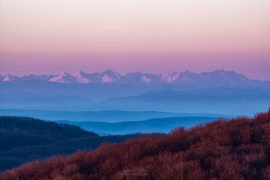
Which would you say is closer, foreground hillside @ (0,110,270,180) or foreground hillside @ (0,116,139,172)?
foreground hillside @ (0,110,270,180)

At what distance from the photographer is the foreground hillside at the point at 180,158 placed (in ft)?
25.9

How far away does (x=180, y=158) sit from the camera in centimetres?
880

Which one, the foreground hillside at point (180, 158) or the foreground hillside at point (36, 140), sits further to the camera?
the foreground hillside at point (36, 140)

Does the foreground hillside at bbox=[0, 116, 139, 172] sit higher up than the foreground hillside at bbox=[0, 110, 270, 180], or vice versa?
the foreground hillside at bbox=[0, 110, 270, 180]

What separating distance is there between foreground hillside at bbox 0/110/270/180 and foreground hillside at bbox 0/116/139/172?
71.4 m

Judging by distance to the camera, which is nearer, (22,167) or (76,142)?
(22,167)

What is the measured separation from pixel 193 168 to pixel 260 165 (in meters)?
1.60

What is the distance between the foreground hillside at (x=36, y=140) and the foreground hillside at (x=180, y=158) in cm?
7141

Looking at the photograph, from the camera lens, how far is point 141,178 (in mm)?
7953

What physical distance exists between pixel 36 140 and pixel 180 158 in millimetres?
108097

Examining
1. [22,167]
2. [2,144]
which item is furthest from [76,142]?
[22,167]

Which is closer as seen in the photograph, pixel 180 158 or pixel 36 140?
pixel 180 158

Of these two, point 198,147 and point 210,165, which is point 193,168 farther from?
point 198,147

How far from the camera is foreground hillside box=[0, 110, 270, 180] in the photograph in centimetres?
791
